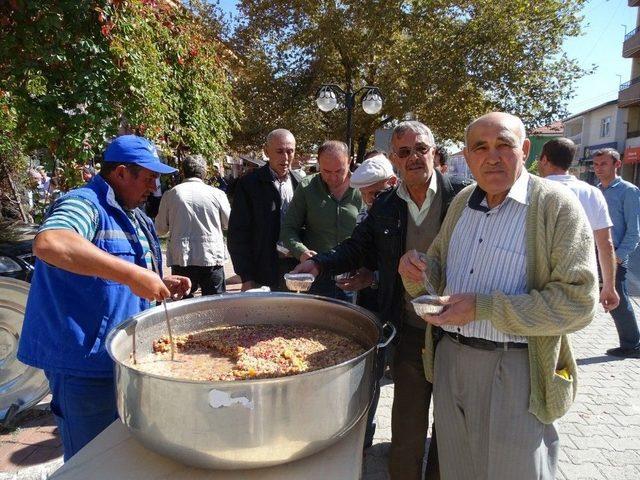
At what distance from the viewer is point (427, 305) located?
1.37 meters

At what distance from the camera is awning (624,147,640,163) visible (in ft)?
91.6

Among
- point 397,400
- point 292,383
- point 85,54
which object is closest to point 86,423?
point 292,383

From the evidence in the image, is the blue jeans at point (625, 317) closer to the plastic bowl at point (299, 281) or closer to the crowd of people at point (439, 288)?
the crowd of people at point (439, 288)

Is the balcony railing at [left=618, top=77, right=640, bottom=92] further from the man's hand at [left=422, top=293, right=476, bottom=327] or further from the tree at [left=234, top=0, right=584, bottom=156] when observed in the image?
the man's hand at [left=422, top=293, right=476, bottom=327]

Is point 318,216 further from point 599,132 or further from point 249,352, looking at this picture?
point 599,132

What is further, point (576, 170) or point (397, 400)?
point (576, 170)

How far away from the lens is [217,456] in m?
1.15

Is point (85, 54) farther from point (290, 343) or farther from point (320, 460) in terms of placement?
point (320, 460)

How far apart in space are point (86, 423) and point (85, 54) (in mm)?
2968

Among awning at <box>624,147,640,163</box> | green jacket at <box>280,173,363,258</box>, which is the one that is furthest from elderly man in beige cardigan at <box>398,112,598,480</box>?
awning at <box>624,147,640,163</box>

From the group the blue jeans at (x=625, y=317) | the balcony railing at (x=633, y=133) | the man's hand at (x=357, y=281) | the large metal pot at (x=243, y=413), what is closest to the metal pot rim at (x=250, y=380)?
the large metal pot at (x=243, y=413)

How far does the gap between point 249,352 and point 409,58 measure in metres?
12.7

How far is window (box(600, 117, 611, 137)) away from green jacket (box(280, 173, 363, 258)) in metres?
38.6

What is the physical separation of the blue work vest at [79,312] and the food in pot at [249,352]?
0.71 feet
